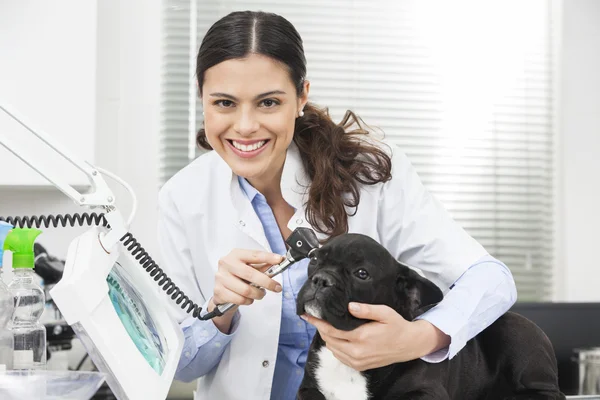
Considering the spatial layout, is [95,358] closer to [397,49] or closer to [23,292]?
[23,292]

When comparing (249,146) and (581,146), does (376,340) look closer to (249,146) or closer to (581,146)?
(249,146)

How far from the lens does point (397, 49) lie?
2.96 m

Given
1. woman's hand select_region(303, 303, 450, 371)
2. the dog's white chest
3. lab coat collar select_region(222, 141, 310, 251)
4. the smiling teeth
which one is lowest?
the dog's white chest

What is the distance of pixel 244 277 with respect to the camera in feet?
3.79

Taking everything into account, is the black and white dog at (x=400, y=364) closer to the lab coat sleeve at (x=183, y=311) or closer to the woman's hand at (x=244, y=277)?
the woman's hand at (x=244, y=277)

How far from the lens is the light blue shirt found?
1101mm

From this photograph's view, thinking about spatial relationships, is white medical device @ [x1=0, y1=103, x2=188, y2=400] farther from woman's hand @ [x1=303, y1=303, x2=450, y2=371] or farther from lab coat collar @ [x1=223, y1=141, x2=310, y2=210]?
lab coat collar @ [x1=223, y1=141, x2=310, y2=210]

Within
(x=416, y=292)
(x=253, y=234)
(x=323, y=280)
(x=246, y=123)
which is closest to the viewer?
(x=323, y=280)

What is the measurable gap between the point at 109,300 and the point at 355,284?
13.7 inches

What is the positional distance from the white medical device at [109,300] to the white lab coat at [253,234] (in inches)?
12.4

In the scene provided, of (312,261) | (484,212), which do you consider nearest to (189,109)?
(484,212)

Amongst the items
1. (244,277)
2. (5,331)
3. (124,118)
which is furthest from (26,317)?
(124,118)

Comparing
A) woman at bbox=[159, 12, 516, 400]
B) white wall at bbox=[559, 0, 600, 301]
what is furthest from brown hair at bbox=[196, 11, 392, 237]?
white wall at bbox=[559, 0, 600, 301]

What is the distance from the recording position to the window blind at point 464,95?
2.94 m
